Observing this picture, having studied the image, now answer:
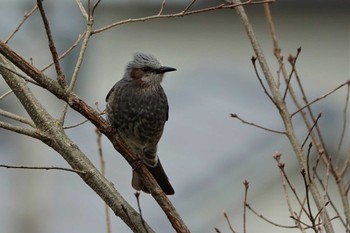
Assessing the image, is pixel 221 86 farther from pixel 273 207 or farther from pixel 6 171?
pixel 6 171

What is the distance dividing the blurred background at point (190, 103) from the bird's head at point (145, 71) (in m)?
4.60

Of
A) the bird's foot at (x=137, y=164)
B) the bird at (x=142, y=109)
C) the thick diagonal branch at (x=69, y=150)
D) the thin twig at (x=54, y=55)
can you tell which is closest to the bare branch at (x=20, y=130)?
the thick diagonal branch at (x=69, y=150)

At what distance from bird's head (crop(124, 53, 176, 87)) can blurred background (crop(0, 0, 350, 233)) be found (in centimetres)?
460

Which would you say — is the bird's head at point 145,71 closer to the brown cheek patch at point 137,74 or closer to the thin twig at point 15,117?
the brown cheek patch at point 137,74

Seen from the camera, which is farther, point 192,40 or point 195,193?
point 192,40

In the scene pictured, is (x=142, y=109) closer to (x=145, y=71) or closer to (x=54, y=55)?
(x=145, y=71)

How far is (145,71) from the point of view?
540 cm

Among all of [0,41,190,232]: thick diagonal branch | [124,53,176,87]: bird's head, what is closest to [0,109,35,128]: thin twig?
[0,41,190,232]: thick diagonal branch

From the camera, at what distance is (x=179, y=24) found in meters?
12.1

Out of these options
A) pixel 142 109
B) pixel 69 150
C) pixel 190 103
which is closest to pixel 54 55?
pixel 69 150

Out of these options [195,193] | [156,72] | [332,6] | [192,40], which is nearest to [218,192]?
[195,193]

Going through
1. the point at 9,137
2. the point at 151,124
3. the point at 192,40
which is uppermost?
the point at 192,40

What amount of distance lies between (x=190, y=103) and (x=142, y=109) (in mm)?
5848

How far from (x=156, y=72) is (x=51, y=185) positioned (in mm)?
6683
